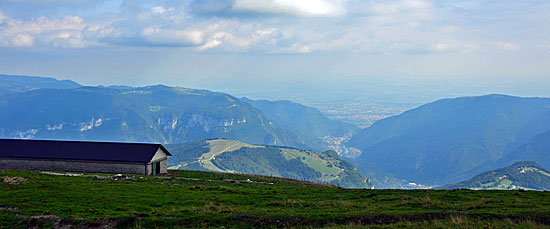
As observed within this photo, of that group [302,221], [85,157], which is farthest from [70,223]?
[85,157]

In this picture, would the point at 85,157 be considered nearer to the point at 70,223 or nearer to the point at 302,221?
the point at 70,223

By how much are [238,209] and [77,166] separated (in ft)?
150

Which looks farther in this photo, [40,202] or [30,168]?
[30,168]

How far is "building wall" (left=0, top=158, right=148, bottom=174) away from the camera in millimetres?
64875

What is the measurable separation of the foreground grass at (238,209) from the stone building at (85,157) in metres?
24.9

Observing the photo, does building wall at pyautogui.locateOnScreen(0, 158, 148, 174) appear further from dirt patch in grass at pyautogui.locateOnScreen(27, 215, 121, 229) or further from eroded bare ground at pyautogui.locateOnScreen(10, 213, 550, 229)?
dirt patch in grass at pyautogui.locateOnScreen(27, 215, 121, 229)

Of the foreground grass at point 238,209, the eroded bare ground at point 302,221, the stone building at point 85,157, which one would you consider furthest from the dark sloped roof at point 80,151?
the eroded bare ground at point 302,221

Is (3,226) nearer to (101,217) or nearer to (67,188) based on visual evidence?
(101,217)

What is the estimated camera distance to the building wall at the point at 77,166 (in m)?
64.9

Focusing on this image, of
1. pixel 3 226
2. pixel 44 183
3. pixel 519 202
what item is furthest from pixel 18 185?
pixel 519 202

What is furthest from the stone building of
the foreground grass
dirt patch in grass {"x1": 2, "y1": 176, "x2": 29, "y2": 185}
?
the foreground grass

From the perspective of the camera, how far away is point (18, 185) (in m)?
38.9

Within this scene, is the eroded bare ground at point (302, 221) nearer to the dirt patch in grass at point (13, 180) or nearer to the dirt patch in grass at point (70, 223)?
the dirt patch in grass at point (70, 223)

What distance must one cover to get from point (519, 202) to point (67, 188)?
38446 mm
